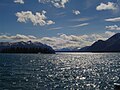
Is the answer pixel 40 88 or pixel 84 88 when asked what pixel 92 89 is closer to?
pixel 84 88

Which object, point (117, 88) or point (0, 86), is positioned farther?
point (0, 86)

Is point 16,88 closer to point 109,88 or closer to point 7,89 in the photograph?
point 7,89

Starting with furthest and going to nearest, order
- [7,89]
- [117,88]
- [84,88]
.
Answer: [84,88], [7,89], [117,88]

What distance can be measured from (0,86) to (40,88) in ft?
35.2

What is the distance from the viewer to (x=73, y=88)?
66.0 metres

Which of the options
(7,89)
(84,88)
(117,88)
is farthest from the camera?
(84,88)

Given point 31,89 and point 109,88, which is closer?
point 31,89

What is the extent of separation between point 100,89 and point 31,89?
17.6 metres

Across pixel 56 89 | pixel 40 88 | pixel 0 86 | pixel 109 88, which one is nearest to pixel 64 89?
pixel 56 89

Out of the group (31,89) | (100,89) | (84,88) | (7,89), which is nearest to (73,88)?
(84,88)

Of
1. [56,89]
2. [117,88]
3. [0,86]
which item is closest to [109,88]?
[56,89]

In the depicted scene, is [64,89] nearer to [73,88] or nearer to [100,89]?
[73,88]

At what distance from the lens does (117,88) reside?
4719cm

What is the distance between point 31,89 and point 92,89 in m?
15.5
